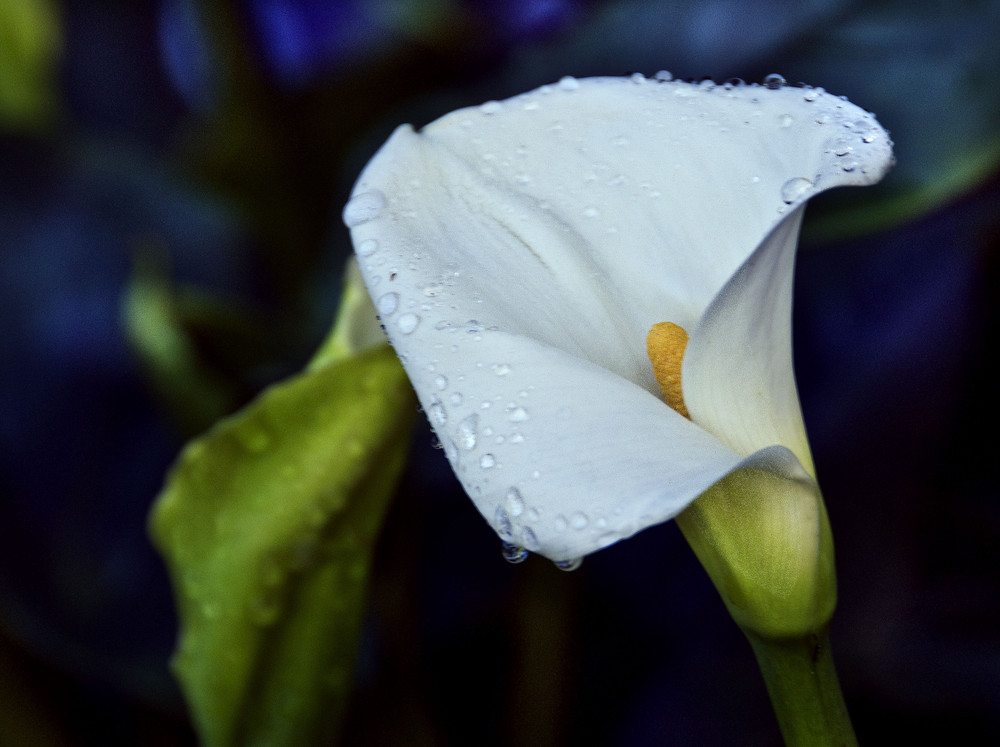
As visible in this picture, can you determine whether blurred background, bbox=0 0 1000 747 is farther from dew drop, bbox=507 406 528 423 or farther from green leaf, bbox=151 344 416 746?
dew drop, bbox=507 406 528 423

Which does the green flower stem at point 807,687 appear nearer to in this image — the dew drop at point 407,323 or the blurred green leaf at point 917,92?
the dew drop at point 407,323

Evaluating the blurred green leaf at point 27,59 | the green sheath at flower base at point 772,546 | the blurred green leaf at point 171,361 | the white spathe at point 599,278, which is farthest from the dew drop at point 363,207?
the blurred green leaf at point 27,59

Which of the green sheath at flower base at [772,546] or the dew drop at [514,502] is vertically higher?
the dew drop at [514,502]

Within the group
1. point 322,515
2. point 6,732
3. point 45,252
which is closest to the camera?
point 322,515

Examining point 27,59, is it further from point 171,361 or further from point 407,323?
point 407,323

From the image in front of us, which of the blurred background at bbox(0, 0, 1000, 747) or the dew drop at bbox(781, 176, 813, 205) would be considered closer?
the dew drop at bbox(781, 176, 813, 205)

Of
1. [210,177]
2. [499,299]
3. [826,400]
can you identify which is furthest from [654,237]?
[210,177]

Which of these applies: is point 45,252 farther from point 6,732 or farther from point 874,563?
point 874,563

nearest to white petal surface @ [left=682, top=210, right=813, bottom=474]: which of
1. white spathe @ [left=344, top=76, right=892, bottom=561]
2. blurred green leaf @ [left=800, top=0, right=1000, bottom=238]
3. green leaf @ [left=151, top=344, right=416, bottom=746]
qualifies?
white spathe @ [left=344, top=76, right=892, bottom=561]
